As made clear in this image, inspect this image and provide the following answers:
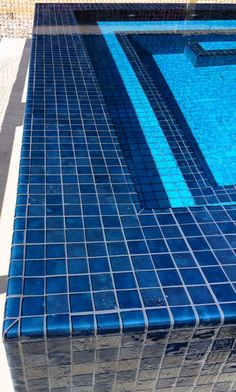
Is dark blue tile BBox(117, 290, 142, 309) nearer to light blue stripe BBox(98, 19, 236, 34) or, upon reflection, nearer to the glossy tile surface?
the glossy tile surface

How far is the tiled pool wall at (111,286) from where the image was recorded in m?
2.90

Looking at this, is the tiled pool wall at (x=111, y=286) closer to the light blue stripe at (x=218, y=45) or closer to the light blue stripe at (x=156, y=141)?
the light blue stripe at (x=156, y=141)

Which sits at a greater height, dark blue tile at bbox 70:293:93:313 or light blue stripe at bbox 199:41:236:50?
light blue stripe at bbox 199:41:236:50

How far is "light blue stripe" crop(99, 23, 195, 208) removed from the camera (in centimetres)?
482

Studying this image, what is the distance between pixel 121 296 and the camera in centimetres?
304

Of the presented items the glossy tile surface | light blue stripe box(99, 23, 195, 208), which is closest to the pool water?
light blue stripe box(99, 23, 195, 208)

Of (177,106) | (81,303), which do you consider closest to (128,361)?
(81,303)

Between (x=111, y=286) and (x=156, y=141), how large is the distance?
133 inches

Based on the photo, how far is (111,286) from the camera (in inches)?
123

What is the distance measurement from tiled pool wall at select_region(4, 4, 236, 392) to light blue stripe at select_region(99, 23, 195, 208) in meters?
0.35

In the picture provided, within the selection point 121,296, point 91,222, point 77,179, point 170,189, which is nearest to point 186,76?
point 170,189

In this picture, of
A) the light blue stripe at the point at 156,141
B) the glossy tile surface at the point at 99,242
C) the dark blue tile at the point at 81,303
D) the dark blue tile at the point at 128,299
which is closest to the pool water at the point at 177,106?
the light blue stripe at the point at 156,141

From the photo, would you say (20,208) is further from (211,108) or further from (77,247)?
(211,108)

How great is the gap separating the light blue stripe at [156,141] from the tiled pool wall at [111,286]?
1.16 ft
